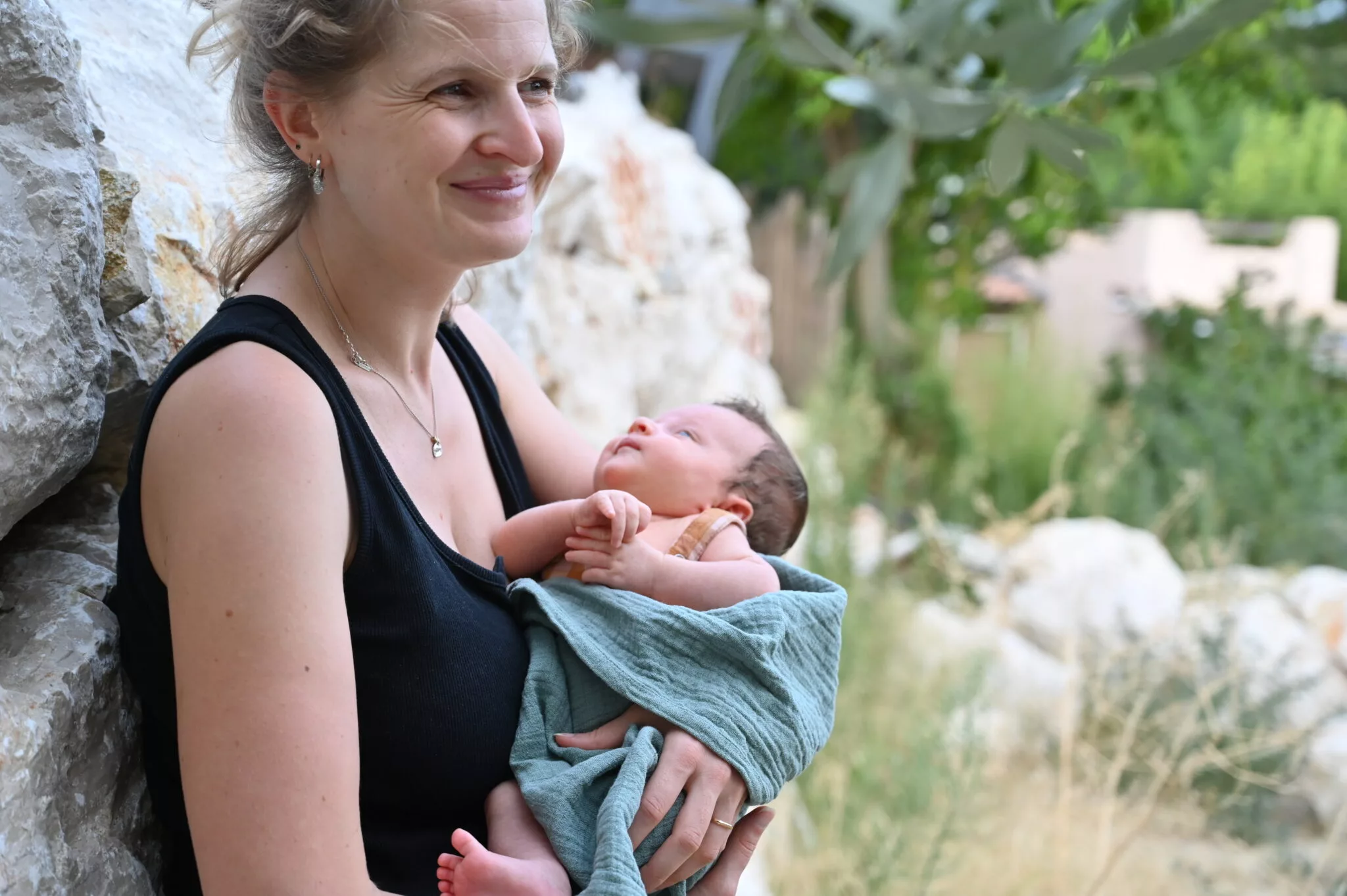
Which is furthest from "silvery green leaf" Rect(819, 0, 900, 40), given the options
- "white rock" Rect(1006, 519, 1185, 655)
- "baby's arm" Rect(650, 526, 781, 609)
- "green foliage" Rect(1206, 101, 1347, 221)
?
"green foliage" Rect(1206, 101, 1347, 221)

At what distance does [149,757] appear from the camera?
1.42 m

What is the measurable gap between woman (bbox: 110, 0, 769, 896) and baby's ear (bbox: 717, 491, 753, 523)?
1.16ft

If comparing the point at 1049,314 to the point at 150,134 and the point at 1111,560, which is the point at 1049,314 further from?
the point at 150,134

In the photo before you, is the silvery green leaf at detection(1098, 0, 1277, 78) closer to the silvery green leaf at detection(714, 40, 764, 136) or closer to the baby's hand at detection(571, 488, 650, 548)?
the silvery green leaf at detection(714, 40, 764, 136)

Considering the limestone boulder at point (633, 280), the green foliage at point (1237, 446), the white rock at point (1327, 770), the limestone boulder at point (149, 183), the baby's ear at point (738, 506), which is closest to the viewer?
the limestone boulder at point (149, 183)

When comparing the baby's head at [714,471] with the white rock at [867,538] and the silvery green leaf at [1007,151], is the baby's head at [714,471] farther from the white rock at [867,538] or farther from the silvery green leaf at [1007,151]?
the white rock at [867,538]

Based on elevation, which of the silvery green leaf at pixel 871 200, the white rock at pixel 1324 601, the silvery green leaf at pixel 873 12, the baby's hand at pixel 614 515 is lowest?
the white rock at pixel 1324 601

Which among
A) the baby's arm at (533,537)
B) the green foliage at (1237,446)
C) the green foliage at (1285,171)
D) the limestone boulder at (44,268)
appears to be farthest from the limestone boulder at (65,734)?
the green foliage at (1285,171)

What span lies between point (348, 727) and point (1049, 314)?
1244cm

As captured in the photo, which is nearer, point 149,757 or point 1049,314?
point 149,757

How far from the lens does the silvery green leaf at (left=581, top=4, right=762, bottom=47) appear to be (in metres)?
1.77

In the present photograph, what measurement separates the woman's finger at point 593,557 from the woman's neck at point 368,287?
12.2 inches

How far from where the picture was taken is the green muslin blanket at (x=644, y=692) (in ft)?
4.48

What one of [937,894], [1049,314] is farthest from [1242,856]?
[1049,314]
